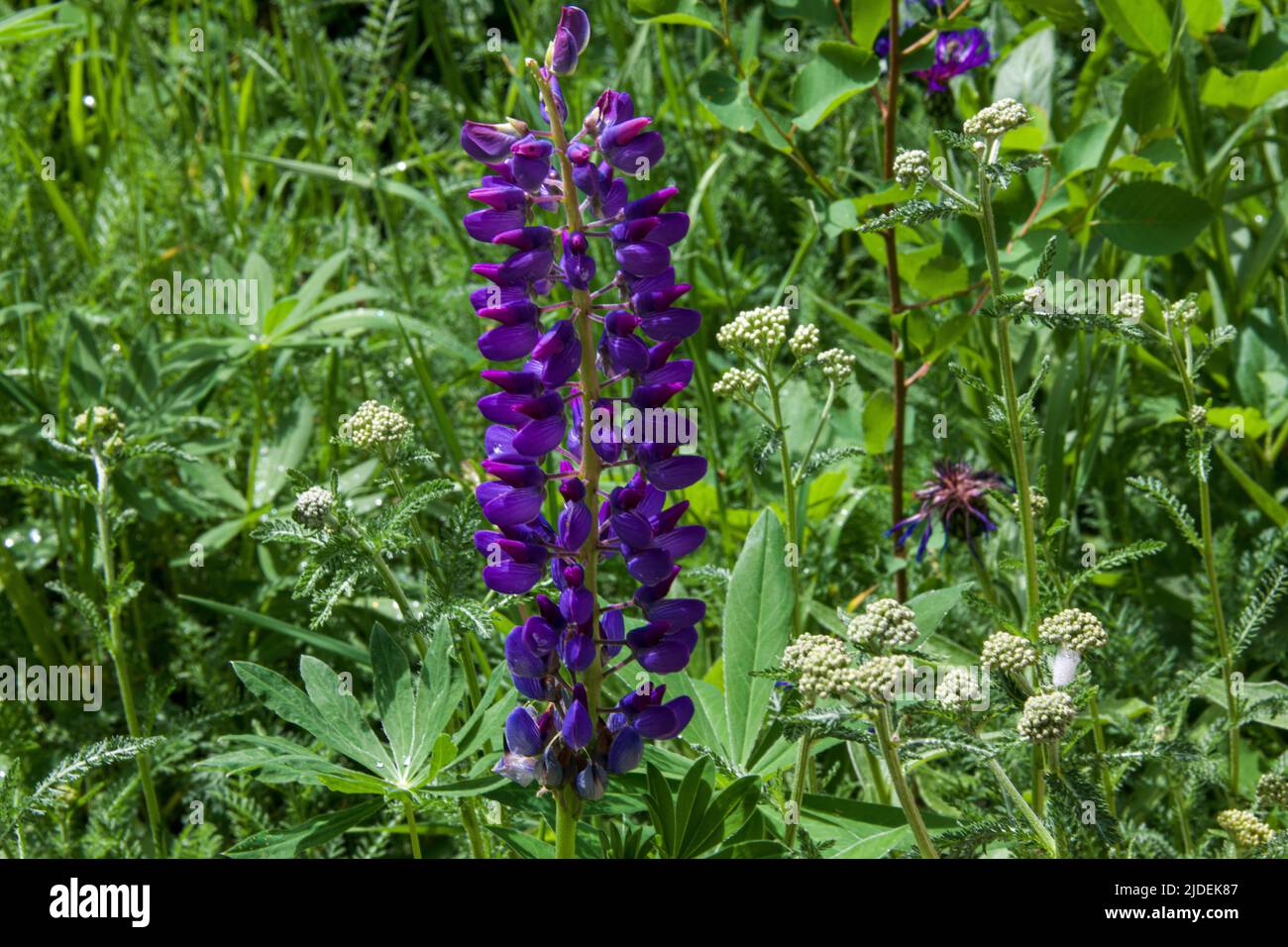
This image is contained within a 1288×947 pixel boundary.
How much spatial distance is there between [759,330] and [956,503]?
20.6 inches

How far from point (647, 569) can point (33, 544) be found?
1.83m

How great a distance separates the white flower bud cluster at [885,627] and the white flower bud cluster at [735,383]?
57 cm

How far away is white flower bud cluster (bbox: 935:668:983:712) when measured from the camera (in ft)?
4.66

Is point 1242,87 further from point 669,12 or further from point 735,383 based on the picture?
point 735,383

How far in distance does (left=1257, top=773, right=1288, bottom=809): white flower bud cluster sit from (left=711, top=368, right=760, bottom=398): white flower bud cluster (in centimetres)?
84

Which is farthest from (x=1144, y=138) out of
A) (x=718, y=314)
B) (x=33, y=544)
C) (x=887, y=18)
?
(x=33, y=544)

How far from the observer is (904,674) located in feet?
5.32

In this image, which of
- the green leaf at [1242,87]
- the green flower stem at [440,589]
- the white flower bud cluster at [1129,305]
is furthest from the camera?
the green leaf at [1242,87]

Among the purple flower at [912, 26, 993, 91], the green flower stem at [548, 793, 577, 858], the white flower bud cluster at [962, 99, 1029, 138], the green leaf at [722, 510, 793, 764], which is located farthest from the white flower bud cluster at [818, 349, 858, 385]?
the purple flower at [912, 26, 993, 91]

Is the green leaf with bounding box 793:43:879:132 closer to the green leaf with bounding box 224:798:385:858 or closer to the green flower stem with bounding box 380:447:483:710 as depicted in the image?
the green flower stem with bounding box 380:447:483:710

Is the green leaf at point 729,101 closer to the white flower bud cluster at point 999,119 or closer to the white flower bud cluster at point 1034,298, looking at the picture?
the white flower bud cluster at point 999,119

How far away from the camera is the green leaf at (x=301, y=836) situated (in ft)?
5.24

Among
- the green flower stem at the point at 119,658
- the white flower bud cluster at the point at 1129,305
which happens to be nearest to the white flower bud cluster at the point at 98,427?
the green flower stem at the point at 119,658
